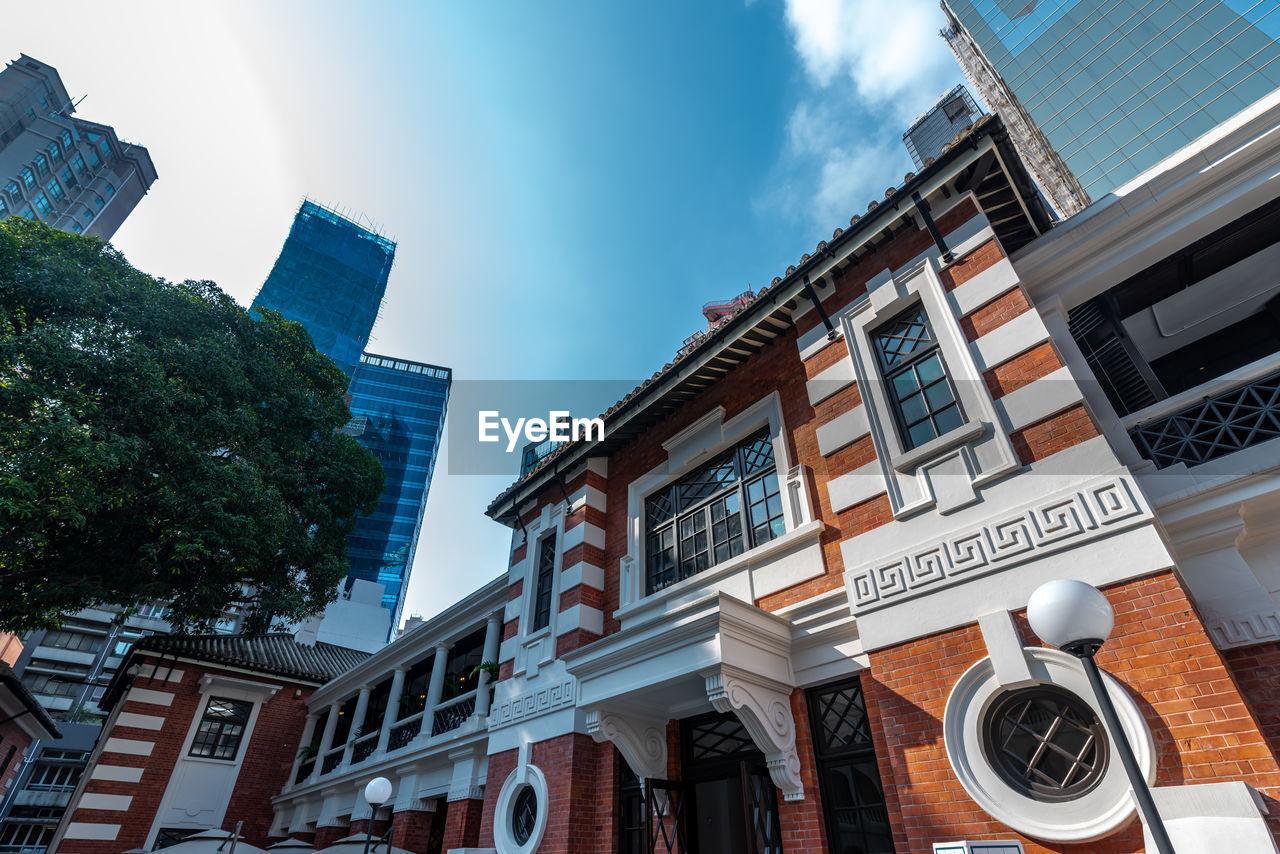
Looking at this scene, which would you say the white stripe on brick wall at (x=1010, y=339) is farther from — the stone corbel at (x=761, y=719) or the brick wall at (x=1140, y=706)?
the stone corbel at (x=761, y=719)

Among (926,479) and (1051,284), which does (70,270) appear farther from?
(1051,284)

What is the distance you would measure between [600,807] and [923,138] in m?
41.0

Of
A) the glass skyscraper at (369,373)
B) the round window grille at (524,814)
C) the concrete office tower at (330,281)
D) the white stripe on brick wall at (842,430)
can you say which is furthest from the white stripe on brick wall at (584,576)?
the concrete office tower at (330,281)

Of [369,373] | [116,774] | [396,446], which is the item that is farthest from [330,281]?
[116,774]

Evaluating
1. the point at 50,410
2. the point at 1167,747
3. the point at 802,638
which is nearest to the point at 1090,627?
the point at 1167,747

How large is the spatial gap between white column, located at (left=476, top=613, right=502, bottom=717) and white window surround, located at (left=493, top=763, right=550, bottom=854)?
2.93 m

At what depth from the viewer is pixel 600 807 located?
8.43m

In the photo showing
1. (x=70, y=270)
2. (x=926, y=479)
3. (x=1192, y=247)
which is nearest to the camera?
(x=926, y=479)

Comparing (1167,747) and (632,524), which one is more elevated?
(632,524)

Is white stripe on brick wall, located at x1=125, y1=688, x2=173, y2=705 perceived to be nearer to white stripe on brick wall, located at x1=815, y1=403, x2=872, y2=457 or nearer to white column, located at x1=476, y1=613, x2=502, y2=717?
white column, located at x1=476, y1=613, x2=502, y2=717

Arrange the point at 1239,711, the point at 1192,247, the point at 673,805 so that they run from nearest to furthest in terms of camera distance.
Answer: the point at 1239,711 < the point at 1192,247 < the point at 673,805

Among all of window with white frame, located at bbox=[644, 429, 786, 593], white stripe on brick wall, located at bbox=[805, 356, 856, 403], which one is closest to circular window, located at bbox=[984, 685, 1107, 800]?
window with white frame, located at bbox=[644, 429, 786, 593]

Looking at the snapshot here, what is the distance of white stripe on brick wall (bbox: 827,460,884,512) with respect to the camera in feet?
21.9

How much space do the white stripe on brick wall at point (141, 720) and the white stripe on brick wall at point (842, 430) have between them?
70.0ft
